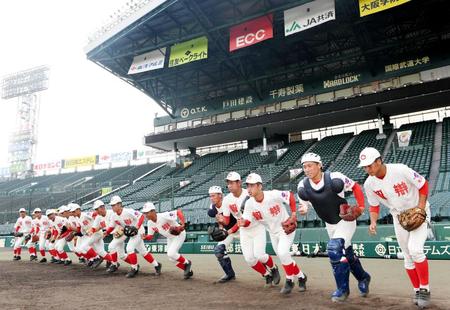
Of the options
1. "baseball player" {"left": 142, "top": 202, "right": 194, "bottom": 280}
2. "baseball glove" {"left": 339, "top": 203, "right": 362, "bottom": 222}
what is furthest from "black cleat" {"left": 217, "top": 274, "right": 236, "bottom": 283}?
"baseball glove" {"left": 339, "top": 203, "right": 362, "bottom": 222}

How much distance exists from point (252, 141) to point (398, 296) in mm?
28417

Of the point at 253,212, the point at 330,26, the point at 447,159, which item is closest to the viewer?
the point at 253,212

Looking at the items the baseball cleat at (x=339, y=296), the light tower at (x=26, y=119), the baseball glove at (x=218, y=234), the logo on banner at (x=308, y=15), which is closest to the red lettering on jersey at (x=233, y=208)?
the baseball glove at (x=218, y=234)

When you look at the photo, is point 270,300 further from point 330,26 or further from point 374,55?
point 374,55

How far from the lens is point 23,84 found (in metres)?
57.9

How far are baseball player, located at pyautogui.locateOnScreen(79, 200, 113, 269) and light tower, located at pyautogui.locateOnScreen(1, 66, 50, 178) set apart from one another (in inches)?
1946

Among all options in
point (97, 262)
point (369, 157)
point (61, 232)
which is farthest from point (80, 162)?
point (369, 157)

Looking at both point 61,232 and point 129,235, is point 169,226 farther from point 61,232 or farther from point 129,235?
point 61,232

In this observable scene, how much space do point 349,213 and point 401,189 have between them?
2.58ft

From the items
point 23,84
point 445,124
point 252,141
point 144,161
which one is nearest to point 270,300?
point 445,124

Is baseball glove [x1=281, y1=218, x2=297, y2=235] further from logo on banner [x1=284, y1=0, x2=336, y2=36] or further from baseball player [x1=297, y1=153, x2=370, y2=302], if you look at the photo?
logo on banner [x1=284, y1=0, x2=336, y2=36]

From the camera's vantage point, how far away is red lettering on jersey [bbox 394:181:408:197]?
5148 millimetres

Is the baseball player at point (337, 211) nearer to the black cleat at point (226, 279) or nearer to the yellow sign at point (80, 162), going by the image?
the black cleat at point (226, 279)

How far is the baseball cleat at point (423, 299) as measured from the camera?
4.70m
